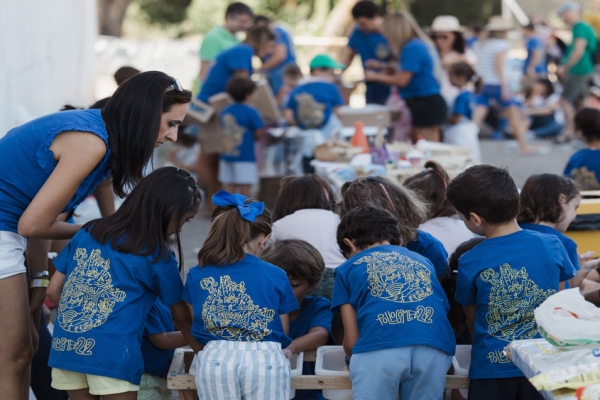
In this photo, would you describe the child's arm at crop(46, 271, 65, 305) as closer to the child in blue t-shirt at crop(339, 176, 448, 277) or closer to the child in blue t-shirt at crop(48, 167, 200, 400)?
the child in blue t-shirt at crop(48, 167, 200, 400)

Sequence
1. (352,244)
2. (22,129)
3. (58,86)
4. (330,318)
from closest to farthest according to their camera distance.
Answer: (22,129) < (352,244) < (330,318) < (58,86)

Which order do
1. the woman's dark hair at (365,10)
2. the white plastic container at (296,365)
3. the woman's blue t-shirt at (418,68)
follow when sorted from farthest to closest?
the woman's dark hair at (365,10), the woman's blue t-shirt at (418,68), the white plastic container at (296,365)

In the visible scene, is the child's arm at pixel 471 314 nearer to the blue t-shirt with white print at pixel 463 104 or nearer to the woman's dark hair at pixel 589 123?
the woman's dark hair at pixel 589 123

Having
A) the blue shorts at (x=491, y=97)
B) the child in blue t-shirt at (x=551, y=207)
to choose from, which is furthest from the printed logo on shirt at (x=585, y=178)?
the blue shorts at (x=491, y=97)

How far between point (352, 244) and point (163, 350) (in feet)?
2.79

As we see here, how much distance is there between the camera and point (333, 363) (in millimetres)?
3088

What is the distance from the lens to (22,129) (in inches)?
105

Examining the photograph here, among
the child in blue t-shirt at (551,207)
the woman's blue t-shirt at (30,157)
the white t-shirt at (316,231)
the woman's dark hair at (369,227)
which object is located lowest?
the white t-shirt at (316,231)

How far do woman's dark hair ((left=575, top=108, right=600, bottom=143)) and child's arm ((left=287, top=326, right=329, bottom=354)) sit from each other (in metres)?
2.94

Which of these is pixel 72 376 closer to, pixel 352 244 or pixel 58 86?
pixel 352 244

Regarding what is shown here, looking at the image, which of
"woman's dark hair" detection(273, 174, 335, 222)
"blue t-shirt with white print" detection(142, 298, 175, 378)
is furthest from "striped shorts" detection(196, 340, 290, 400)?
"woman's dark hair" detection(273, 174, 335, 222)

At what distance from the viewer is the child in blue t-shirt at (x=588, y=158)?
5.14 meters

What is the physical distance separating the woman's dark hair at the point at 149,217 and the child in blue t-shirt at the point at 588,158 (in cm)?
319

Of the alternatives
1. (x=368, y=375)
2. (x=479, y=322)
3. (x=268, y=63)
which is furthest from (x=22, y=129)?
(x=268, y=63)
